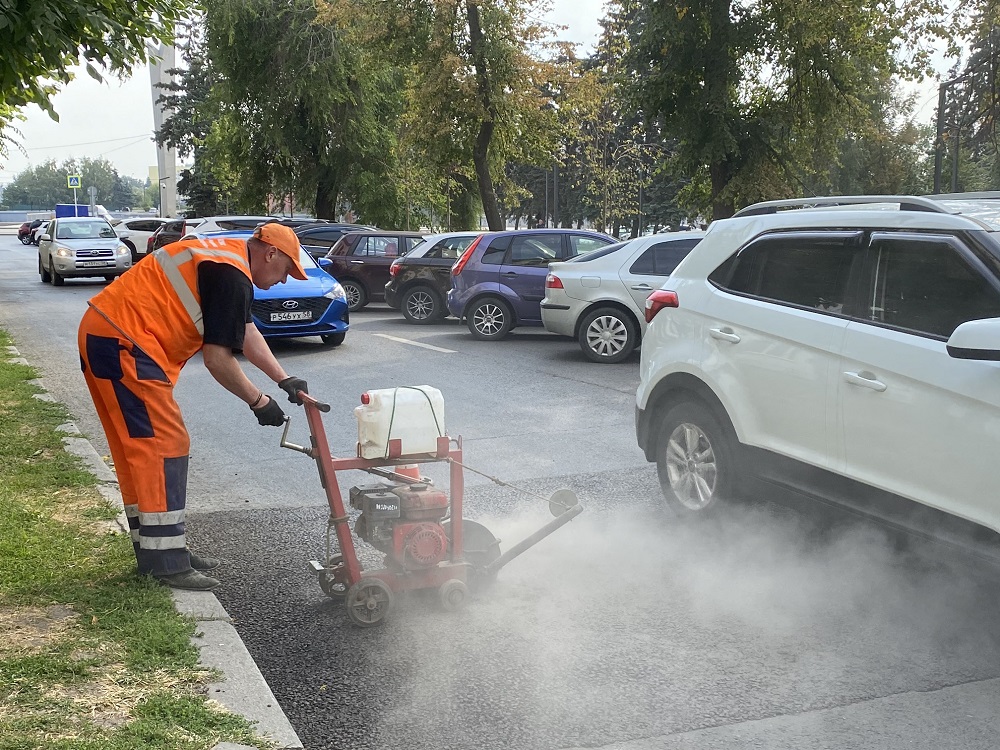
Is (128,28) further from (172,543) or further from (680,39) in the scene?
(680,39)

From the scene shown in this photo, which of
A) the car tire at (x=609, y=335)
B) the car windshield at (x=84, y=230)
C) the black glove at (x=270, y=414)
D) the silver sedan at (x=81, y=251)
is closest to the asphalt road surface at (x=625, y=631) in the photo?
the black glove at (x=270, y=414)

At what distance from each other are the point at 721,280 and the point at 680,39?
57.7 feet

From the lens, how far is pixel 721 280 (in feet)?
19.0

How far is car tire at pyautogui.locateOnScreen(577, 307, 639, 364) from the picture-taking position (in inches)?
524

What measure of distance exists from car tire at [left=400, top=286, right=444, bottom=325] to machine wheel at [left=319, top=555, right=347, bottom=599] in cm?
1405

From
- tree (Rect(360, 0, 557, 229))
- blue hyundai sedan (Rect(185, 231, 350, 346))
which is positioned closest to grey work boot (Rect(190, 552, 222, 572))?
blue hyundai sedan (Rect(185, 231, 350, 346))

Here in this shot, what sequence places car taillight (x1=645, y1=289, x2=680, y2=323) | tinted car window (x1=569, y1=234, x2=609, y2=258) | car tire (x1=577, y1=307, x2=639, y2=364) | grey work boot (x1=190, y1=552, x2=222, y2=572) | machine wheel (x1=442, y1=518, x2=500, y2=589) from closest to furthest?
machine wheel (x1=442, y1=518, x2=500, y2=589) < grey work boot (x1=190, y1=552, x2=222, y2=572) < car taillight (x1=645, y1=289, x2=680, y2=323) < car tire (x1=577, y1=307, x2=639, y2=364) < tinted car window (x1=569, y1=234, x2=609, y2=258)

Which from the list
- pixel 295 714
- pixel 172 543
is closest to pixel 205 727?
pixel 295 714

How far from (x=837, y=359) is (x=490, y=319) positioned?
11228 mm

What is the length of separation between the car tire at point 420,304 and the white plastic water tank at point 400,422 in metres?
14.3

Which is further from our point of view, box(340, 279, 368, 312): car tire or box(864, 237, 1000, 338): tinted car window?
box(340, 279, 368, 312): car tire

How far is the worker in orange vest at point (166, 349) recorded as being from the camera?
4.61 metres

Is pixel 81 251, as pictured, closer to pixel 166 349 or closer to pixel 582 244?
pixel 582 244

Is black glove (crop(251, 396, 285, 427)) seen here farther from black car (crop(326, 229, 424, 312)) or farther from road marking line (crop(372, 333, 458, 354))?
black car (crop(326, 229, 424, 312))
